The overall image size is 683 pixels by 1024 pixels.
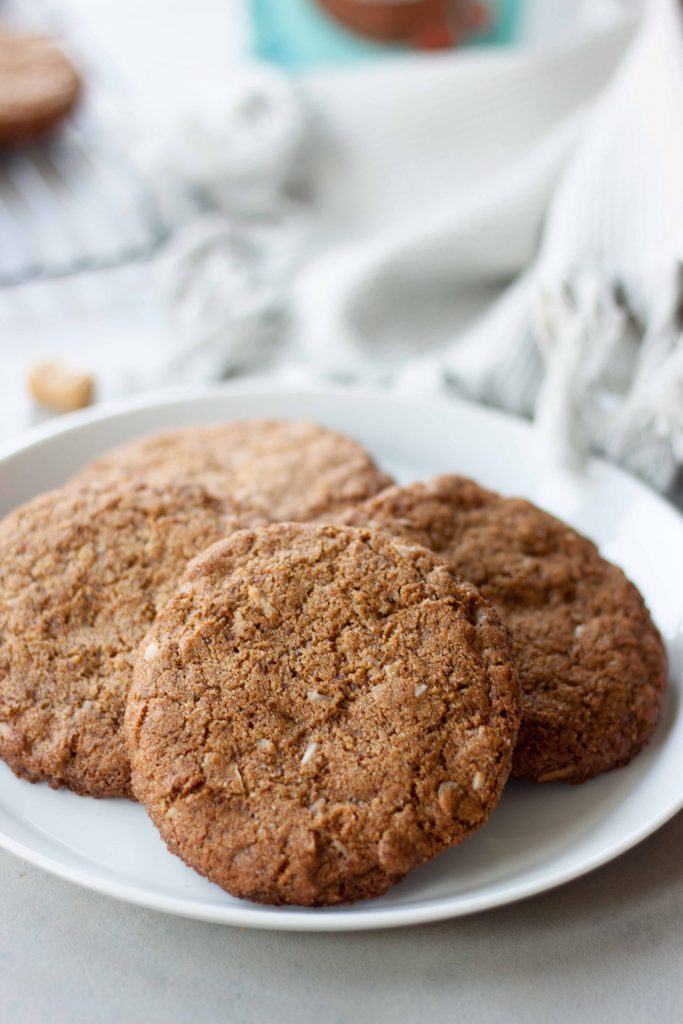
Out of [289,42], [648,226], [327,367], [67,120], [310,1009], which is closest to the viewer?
[310,1009]

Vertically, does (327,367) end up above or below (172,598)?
below

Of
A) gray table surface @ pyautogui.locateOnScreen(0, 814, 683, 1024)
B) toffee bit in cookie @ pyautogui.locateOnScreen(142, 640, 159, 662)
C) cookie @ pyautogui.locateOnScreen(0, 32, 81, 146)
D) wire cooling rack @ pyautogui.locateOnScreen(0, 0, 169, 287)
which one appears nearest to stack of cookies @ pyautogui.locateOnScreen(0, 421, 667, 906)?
toffee bit in cookie @ pyautogui.locateOnScreen(142, 640, 159, 662)

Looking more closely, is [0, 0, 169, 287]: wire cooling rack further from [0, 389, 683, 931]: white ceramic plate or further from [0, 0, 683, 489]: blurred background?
[0, 389, 683, 931]: white ceramic plate

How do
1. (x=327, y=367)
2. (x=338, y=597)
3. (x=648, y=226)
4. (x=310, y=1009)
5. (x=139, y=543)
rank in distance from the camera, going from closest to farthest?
(x=310, y=1009)
(x=338, y=597)
(x=139, y=543)
(x=648, y=226)
(x=327, y=367)

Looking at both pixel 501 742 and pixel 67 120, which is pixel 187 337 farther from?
pixel 501 742

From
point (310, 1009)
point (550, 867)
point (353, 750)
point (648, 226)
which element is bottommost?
point (310, 1009)

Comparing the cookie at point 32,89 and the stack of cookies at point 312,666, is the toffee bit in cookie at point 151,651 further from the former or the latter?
the cookie at point 32,89

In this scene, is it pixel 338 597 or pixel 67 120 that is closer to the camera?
pixel 338 597

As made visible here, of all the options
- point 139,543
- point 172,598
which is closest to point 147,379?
point 139,543
